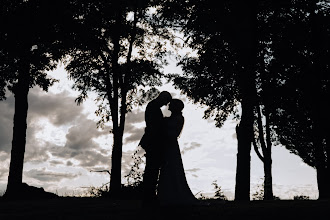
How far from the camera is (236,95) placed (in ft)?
80.0

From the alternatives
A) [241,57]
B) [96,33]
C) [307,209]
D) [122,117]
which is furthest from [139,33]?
[307,209]

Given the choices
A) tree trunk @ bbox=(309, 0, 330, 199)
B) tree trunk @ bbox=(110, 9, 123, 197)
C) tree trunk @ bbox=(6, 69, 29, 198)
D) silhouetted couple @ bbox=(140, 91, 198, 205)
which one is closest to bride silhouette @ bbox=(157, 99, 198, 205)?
silhouetted couple @ bbox=(140, 91, 198, 205)

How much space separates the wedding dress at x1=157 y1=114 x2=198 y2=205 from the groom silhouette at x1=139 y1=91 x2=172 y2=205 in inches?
14.9

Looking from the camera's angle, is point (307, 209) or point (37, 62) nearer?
point (307, 209)

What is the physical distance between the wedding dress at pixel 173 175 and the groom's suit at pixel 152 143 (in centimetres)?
37

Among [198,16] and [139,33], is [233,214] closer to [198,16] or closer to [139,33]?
[198,16]

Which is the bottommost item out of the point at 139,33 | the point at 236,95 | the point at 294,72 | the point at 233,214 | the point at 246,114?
the point at 233,214

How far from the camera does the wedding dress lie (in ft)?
35.5

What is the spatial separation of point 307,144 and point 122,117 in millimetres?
21153

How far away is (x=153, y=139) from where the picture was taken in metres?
10.4

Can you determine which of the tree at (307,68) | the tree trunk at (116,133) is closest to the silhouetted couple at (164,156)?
the tree trunk at (116,133)

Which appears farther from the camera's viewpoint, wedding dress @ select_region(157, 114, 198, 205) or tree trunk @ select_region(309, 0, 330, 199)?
tree trunk @ select_region(309, 0, 330, 199)

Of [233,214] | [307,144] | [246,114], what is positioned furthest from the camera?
[307,144]

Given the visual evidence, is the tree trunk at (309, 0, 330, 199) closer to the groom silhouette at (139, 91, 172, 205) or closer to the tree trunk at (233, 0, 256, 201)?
the tree trunk at (233, 0, 256, 201)
